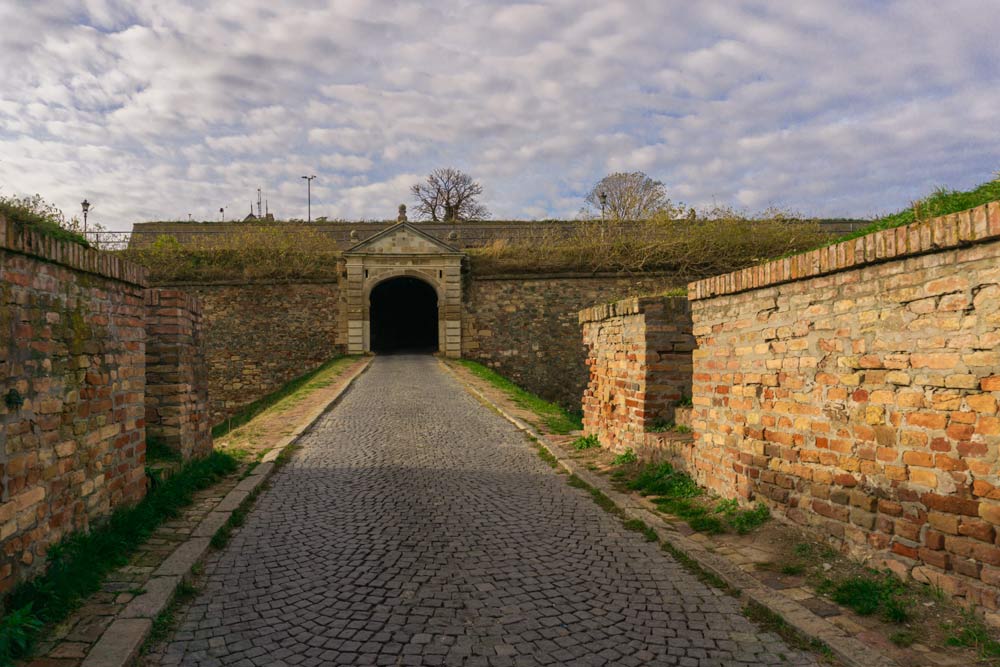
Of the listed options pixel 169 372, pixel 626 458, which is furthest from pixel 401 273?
pixel 626 458

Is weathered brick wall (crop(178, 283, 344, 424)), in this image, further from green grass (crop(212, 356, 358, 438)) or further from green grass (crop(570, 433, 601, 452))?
green grass (crop(570, 433, 601, 452))

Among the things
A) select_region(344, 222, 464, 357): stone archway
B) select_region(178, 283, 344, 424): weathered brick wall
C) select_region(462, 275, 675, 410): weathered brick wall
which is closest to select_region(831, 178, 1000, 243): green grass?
select_region(462, 275, 675, 410): weathered brick wall

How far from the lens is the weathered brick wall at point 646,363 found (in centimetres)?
769

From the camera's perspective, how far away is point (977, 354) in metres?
3.45

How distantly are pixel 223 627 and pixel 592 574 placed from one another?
2.48 meters

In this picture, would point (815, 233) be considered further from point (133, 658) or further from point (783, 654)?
point (133, 658)

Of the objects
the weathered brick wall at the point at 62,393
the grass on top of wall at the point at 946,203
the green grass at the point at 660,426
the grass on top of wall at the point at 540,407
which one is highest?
the grass on top of wall at the point at 946,203

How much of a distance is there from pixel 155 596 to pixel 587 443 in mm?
6494

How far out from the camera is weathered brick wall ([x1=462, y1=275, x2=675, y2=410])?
79.3 ft

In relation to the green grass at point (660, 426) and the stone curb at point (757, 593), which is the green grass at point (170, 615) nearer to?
the stone curb at point (757, 593)

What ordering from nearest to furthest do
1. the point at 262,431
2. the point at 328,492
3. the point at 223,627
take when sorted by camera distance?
the point at 223,627 < the point at 328,492 < the point at 262,431

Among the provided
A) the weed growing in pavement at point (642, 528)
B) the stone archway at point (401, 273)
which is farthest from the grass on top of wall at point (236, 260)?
the weed growing in pavement at point (642, 528)

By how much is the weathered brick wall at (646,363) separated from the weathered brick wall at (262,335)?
709 inches

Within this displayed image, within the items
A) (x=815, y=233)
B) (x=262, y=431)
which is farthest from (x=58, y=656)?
(x=815, y=233)
